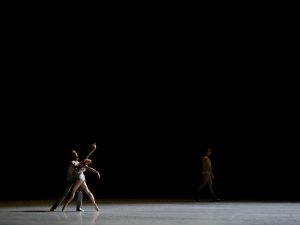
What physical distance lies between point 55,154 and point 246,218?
2677 centimetres

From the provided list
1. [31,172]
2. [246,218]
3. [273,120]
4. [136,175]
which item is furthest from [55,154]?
[246,218]

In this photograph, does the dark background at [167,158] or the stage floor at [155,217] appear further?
the dark background at [167,158]

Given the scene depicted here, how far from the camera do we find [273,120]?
49250mm

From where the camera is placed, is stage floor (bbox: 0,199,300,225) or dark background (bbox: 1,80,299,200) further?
dark background (bbox: 1,80,299,200)

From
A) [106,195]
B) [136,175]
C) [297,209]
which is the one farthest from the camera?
[136,175]

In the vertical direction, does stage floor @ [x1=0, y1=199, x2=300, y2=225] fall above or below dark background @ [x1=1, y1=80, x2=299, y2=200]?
below

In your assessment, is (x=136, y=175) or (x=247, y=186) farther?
(x=136, y=175)

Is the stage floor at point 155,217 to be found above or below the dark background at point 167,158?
below

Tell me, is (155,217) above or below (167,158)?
below

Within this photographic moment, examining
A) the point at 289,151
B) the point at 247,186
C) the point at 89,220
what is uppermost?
the point at 289,151

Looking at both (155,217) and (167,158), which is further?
(167,158)

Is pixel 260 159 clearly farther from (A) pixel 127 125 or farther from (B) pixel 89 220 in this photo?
(B) pixel 89 220

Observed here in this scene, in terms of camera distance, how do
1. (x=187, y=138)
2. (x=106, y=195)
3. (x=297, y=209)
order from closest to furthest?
(x=297, y=209)
(x=106, y=195)
(x=187, y=138)

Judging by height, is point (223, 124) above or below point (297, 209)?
above
